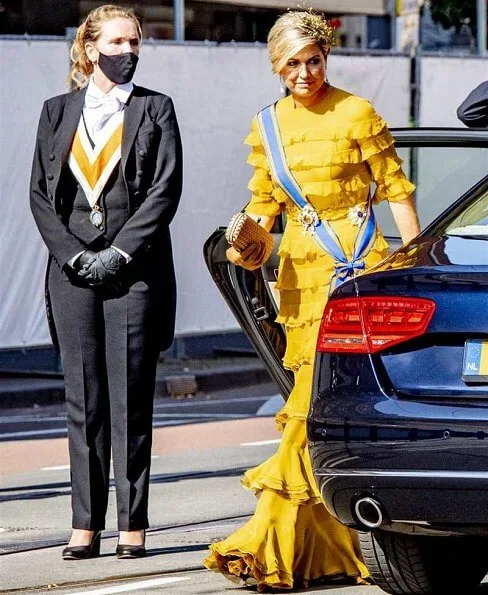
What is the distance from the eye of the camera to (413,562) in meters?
5.33

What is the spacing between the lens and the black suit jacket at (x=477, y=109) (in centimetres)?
688

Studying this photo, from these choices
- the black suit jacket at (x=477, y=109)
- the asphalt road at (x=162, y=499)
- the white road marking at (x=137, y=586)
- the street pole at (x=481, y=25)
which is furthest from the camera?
the street pole at (x=481, y=25)

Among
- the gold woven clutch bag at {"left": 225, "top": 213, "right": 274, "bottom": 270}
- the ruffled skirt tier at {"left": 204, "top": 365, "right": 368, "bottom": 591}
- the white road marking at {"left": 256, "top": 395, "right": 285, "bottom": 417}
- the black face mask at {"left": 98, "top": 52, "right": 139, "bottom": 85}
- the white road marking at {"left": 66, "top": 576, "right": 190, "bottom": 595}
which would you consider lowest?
the white road marking at {"left": 256, "top": 395, "right": 285, "bottom": 417}

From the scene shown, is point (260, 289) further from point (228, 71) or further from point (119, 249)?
point (228, 71)

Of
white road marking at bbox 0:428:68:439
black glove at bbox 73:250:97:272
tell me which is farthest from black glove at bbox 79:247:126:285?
white road marking at bbox 0:428:68:439

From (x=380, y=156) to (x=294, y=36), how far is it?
50 cm

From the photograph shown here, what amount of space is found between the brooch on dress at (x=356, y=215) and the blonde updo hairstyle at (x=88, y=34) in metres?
1.14

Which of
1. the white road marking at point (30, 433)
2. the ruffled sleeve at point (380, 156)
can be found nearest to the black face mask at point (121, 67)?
the ruffled sleeve at point (380, 156)

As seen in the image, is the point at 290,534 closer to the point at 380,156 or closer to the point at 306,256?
the point at 306,256

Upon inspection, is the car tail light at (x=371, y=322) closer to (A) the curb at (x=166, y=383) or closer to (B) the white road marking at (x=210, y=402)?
(B) the white road marking at (x=210, y=402)

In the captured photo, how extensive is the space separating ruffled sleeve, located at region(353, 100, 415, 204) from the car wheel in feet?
3.97

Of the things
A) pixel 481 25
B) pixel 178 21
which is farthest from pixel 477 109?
pixel 481 25

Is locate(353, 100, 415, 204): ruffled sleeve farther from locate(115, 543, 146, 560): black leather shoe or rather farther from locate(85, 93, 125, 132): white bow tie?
locate(115, 543, 146, 560): black leather shoe

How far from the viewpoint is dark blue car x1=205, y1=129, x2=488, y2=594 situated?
4.64 m
